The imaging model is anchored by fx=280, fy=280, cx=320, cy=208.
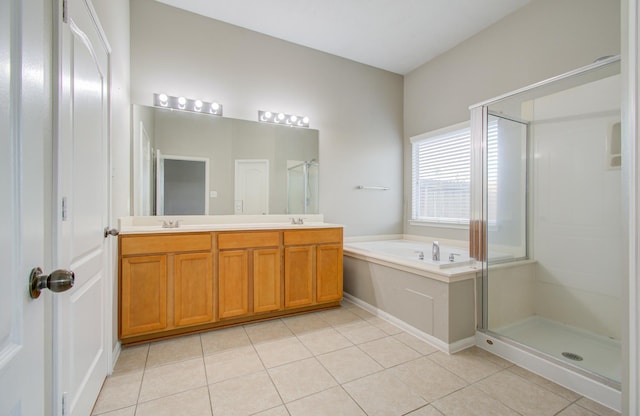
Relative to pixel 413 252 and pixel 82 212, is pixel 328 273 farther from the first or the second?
pixel 82 212

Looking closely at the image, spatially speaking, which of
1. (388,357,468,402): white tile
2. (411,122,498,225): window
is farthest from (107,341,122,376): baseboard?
(411,122,498,225): window

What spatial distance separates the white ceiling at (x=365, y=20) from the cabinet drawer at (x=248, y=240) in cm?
215

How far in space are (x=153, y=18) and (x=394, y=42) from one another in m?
2.48

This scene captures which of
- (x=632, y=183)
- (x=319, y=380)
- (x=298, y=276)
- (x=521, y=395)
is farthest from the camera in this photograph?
(x=298, y=276)

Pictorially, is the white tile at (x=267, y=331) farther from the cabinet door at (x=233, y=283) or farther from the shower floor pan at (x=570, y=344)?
the shower floor pan at (x=570, y=344)

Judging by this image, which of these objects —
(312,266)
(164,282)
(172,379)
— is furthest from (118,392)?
(312,266)

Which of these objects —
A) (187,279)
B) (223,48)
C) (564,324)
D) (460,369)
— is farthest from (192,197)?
(564,324)

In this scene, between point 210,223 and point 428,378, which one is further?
point 210,223

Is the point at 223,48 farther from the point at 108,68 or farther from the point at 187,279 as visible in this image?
the point at 187,279

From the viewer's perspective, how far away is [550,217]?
7.79 ft

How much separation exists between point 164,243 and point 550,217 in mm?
3155

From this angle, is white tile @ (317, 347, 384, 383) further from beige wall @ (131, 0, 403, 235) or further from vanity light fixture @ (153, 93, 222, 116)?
vanity light fixture @ (153, 93, 222, 116)

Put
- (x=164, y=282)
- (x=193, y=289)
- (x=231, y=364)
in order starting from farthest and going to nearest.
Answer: (x=193, y=289) → (x=164, y=282) → (x=231, y=364)

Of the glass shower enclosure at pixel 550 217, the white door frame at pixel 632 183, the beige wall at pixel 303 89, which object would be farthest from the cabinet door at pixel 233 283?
the white door frame at pixel 632 183
